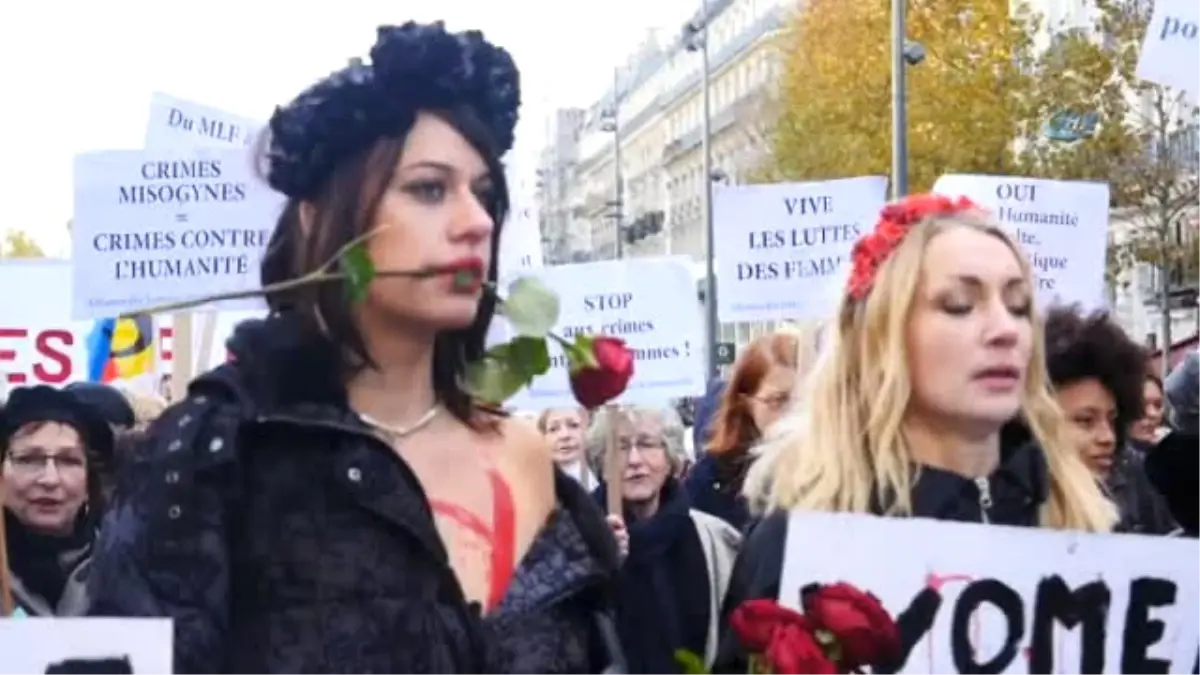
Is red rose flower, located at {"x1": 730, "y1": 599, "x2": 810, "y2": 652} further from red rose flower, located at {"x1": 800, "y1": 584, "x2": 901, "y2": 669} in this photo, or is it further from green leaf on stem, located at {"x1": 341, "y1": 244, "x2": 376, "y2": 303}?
green leaf on stem, located at {"x1": 341, "y1": 244, "x2": 376, "y2": 303}

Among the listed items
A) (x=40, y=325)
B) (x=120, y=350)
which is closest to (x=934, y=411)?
(x=40, y=325)

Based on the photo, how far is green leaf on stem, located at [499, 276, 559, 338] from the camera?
2945mm

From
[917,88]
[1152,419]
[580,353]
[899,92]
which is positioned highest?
[917,88]

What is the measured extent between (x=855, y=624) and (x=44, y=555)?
8.87 ft

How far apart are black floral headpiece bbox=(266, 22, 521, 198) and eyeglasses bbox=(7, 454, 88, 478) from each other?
2279 mm

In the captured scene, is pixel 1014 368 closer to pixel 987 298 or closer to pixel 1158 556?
pixel 987 298

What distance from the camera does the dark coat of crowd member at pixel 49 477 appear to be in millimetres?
4812

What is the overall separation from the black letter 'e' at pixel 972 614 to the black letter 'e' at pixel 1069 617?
0.09ft

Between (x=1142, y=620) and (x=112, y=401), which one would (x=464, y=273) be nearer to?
(x=1142, y=620)

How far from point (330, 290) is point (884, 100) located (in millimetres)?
29391

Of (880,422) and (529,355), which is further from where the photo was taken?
(880,422)

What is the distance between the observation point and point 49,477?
4.96 m

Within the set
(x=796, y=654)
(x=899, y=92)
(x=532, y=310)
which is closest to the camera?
(x=796, y=654)

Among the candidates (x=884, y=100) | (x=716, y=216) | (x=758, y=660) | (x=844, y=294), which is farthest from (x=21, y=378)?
(x=884, y=100)
